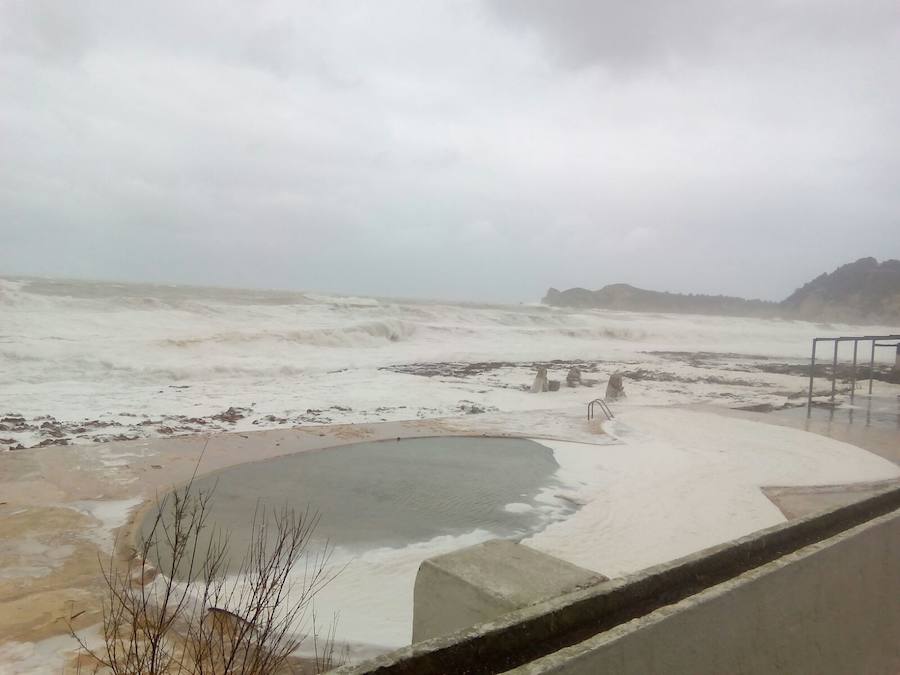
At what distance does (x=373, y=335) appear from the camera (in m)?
31.6

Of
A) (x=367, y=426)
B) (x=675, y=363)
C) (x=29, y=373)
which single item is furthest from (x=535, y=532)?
(x=675, y=363)

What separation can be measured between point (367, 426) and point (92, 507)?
5368 millimetres

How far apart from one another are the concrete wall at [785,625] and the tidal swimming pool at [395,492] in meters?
3.45

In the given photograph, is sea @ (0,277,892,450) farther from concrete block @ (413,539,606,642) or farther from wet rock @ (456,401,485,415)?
concrete block @ (413,539,606,642)

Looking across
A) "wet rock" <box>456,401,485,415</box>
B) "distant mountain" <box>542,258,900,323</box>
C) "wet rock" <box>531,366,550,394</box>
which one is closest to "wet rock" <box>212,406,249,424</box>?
"wet rock" <box>456,401,485,415</box>

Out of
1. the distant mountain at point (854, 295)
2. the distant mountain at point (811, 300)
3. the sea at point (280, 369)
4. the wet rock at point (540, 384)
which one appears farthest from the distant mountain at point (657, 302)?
the wet rock at point (540, 384)

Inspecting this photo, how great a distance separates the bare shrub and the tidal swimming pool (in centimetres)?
29

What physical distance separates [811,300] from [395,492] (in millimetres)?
99801

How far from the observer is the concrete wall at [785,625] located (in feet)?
7.24

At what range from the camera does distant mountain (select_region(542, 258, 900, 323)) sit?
81.1 metres

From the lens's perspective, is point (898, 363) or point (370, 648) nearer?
point (370, 648)

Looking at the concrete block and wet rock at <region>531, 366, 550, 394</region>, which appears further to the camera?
wet rock at <region>531, 366, 550, 394</region>

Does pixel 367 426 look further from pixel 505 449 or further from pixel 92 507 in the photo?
pixel 92 507

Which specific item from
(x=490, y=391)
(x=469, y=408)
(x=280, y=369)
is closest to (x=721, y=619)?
(x=469, y=408)
